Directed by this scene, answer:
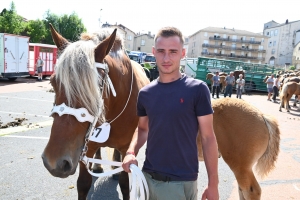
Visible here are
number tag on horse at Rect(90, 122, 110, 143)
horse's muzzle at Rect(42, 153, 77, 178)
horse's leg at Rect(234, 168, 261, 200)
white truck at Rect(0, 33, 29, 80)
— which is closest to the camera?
horse's muzzle at Rect(42, 153, 77, 178)

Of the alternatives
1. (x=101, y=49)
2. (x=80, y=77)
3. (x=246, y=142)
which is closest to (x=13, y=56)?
(x=101, y=49)

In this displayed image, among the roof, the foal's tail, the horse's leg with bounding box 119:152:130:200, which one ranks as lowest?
the horse's leg with bounding box 119:152:130:200

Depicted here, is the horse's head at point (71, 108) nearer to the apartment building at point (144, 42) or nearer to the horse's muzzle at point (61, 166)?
the horse's muzzle at point (61, 166)

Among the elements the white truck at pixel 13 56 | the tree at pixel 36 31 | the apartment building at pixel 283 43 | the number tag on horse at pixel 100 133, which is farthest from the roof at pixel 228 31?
the number tag on horse at pixel 100 133

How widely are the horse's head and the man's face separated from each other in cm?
50

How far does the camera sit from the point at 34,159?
4.73 metres

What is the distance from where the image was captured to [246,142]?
2.85 meters

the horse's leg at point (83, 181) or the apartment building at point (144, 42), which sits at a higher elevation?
the apartment building at point (144, 42)

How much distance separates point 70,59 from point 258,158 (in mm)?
2468

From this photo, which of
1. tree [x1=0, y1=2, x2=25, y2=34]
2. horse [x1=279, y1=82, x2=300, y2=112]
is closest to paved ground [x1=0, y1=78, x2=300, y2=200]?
horse [x1=279, y1=82, x2=300, y2=112]

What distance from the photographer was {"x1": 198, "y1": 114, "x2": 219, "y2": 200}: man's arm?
5.54ft

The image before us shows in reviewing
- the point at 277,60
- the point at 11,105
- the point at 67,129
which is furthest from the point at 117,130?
the point at 277,60

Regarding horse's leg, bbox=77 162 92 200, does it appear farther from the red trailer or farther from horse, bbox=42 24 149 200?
the red trailer

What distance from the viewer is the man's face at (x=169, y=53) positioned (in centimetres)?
177
